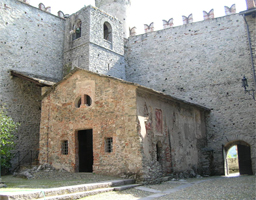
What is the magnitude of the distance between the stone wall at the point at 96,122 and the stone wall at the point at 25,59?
2.91m

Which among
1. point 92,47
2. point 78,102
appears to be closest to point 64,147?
point 78,102

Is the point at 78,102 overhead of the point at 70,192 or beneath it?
overhead

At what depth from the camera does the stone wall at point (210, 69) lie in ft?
51.7

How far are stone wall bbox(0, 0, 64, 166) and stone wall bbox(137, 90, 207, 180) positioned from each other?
7.59 meters

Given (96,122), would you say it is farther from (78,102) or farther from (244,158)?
(244,158)

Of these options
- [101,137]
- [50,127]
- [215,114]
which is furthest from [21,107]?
[215,114]

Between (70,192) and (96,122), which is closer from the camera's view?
(70,192)

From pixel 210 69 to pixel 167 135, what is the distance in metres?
7.15

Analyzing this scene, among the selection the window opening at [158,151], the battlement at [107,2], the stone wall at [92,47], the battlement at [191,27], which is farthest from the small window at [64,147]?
the battlement at [107,2]

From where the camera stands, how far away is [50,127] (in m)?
12.3

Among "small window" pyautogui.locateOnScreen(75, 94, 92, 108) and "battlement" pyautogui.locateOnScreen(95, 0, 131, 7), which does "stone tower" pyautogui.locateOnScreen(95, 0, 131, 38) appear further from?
"small window" pyautogui.locateOnScreen(75, 94, 92, 108)

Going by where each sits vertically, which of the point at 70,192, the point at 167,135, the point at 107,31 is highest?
the point at 107,31

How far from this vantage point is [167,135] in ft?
38.8

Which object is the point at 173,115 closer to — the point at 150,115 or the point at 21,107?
the point at 150,115
